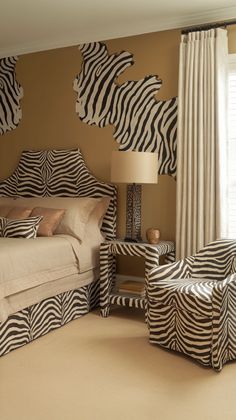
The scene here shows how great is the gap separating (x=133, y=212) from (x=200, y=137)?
3.05 feet

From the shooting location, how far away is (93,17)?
4.26m

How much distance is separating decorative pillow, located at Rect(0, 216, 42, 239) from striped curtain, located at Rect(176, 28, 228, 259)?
1.30m

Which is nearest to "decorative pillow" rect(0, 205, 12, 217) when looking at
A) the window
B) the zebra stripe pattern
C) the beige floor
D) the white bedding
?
the white bedding

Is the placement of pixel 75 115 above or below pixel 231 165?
above

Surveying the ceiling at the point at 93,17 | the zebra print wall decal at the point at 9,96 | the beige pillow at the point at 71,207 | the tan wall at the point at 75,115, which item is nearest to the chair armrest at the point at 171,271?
the tan wall at the point at 75,115

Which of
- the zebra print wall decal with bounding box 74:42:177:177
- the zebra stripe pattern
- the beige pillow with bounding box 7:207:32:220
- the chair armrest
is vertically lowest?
the zebra stripe pattern

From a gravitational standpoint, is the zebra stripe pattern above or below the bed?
below

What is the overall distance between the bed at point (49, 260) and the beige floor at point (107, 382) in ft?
0.59

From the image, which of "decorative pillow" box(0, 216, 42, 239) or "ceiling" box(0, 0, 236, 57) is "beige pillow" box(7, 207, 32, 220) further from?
"ceiling" box(0, 0, 236, 57)

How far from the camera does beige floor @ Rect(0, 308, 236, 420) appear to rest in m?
2.42

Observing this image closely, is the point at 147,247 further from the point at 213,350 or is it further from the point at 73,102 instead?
the point at 73,102

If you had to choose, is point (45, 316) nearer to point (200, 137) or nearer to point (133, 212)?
point (133, 212)

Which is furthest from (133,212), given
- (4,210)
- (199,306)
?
(199,306)

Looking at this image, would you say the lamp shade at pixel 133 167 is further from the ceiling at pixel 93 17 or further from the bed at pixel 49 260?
the ceiling at pixel 93 17
